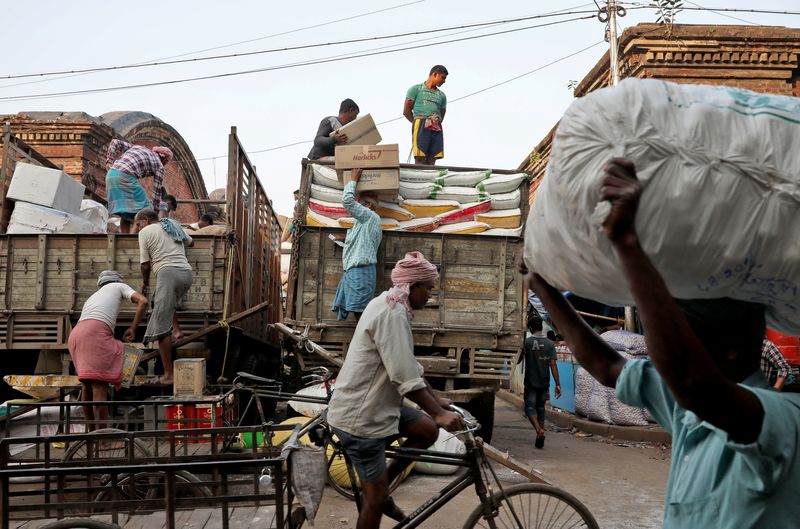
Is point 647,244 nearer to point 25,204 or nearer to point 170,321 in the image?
point 170,321

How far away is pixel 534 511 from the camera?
370 cm

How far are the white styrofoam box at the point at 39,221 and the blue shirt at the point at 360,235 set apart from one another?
370 centimetres

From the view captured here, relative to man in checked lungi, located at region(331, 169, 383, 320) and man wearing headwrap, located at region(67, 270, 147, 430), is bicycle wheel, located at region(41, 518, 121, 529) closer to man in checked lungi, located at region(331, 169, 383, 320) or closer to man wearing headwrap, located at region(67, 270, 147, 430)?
man wearing headwrap, located at region(67, 270, 147, 430)

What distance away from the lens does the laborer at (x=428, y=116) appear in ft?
30.9

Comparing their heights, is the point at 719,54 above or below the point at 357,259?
above

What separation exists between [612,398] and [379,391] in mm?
6630

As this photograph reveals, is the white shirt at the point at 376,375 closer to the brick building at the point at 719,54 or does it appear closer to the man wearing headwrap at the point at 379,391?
the man wearing headwrap at the point at 379,391

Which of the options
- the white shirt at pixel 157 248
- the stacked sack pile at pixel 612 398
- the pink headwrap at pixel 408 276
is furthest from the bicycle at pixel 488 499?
the stacked sack pile at pixel 612 398

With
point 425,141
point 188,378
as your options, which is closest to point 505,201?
point 425,141

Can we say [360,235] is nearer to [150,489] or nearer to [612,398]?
[150,489]

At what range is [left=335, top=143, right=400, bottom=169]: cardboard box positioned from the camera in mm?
7137

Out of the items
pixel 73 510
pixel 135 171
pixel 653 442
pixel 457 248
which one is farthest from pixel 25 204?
pixel 653 442

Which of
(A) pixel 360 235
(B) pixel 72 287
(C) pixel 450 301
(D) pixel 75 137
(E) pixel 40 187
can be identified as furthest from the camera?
(D) pixel 75 137

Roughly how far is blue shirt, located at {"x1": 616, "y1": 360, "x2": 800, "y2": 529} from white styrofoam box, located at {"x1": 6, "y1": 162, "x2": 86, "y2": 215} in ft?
28.2
